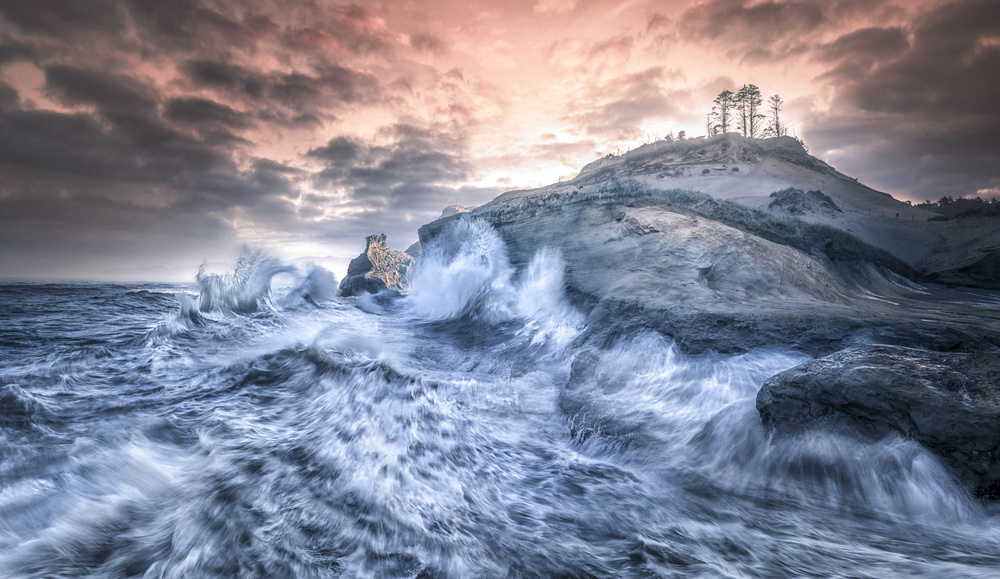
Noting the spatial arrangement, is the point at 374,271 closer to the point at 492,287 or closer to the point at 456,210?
the point at 492,287

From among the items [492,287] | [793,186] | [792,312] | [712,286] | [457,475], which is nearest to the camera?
[457,475]

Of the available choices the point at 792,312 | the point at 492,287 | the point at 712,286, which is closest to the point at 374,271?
the point at 492,287

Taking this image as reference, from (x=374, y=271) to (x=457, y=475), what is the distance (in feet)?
73.1

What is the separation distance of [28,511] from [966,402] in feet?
23.5

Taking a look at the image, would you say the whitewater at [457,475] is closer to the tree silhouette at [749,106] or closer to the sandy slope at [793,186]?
the sandy slope at [793,186]

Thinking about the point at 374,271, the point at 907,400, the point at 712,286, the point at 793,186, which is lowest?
the point at 907,400

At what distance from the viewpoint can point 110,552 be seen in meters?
2.52

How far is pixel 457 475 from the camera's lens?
355cm

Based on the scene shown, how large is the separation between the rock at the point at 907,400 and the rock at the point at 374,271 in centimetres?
2232

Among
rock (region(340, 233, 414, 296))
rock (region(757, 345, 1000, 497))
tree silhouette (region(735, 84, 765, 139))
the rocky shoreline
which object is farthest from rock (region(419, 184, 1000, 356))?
tree silhouette (region(735, 84, 765, 139))

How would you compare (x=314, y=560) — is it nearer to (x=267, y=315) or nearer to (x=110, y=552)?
(x=110, y=552)


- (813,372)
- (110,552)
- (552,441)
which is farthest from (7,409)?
(813,372)

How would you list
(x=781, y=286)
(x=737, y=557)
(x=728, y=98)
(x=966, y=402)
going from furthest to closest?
(x=728, y=98) < (x=781, y=286) < (x=966, y=402) < (x=737, y=557)

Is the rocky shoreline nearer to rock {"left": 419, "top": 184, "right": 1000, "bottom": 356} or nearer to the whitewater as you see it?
rock {"left": 419, "top": 184, "right": 1000, "bottom": 356}
